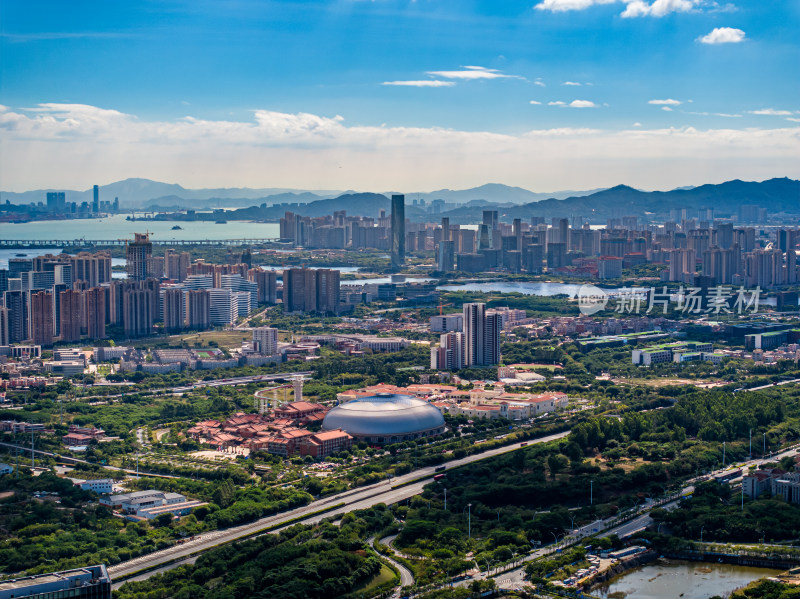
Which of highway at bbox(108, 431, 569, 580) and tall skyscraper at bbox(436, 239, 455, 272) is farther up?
tall skyscraper at bbox(436, 239, 455, 272)

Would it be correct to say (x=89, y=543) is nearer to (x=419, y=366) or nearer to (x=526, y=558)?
(x=526, y=558)

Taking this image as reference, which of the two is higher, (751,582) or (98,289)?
(98,289)

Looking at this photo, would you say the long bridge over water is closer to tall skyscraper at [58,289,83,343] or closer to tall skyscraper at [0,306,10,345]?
tall skyscraper at [58,289,83,343]

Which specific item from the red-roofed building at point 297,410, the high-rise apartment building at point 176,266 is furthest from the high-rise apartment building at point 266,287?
the red-roofed building at point 297,410

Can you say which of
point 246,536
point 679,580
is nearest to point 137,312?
point 246,536

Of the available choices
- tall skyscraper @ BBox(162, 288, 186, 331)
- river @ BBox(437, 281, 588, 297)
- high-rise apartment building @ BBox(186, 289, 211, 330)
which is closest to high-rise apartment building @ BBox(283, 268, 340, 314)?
high-rise apartment building @ BBox(186, 289, 211, 330)

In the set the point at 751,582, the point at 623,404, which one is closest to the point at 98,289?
the point at 623,404

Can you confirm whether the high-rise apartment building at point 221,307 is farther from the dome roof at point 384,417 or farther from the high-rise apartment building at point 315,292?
the dome roof at point 384,417
